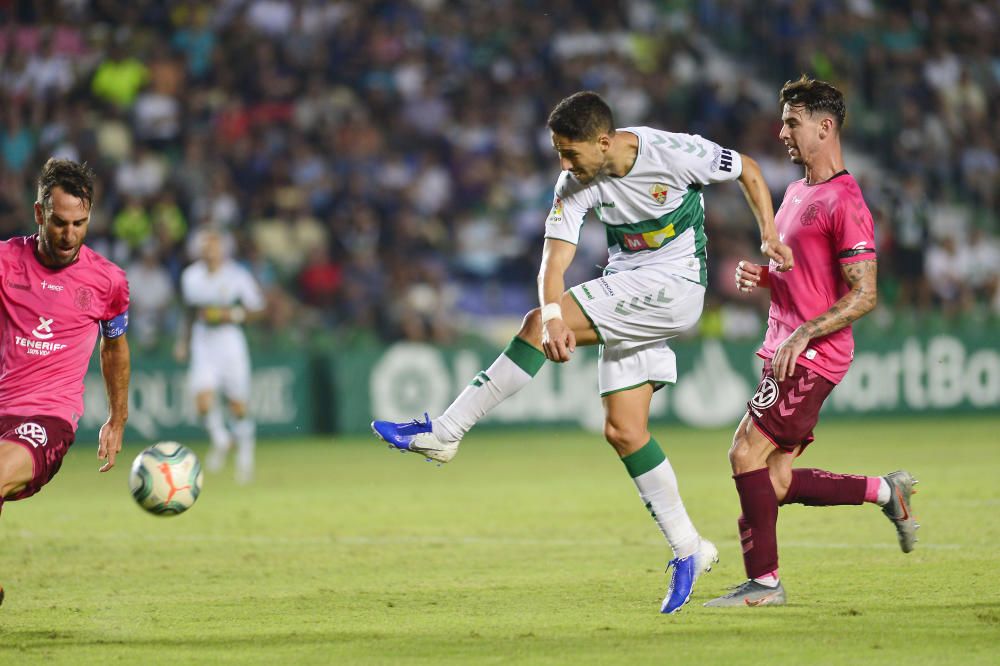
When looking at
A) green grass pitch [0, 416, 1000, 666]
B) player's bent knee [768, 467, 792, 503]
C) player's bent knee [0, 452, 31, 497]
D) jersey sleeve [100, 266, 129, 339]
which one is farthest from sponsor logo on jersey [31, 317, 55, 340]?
player's bent knee [768, 467, 792, 503]

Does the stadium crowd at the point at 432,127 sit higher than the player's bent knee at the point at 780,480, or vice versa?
the stadium crowd at the point at 432,127

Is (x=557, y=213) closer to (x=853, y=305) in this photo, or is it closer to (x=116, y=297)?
(x=853, y=305)

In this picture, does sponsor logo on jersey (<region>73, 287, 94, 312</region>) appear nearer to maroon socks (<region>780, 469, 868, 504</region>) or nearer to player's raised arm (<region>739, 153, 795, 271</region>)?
player's raised arm (<region>739, 153, 795, 271</region>)

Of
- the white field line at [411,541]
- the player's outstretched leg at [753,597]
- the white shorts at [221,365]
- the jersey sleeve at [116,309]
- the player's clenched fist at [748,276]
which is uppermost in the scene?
the player's clenched fist at [748,276]

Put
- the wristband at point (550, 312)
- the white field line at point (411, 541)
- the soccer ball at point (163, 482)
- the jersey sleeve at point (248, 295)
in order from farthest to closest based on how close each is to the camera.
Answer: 1. the jersey sleeve at point (248, 295)
2. the white field line at point (411, 541)
3. the soccer ball at point (163, 482)
4. the wristband at point (550, 312)

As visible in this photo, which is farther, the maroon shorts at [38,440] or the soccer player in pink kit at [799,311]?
the soccer player in pink kit at [799,311]

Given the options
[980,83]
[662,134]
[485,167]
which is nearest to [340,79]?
[485,167]

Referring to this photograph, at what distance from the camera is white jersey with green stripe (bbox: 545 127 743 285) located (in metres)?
7.04

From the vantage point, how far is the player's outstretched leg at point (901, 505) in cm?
762

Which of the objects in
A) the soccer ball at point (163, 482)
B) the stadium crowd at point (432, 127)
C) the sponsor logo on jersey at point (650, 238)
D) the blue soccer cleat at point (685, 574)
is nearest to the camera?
the blue soccer cleat at point (685, 574)

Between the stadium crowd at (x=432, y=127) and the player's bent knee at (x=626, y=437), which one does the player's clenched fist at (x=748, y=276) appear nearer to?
the player's bent knee at (x=626, y=437)


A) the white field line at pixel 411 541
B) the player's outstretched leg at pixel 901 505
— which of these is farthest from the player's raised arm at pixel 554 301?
the white field line at pixel 411 541

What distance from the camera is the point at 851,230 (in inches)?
273

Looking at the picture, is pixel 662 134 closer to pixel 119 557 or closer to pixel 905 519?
pixel 905 519
